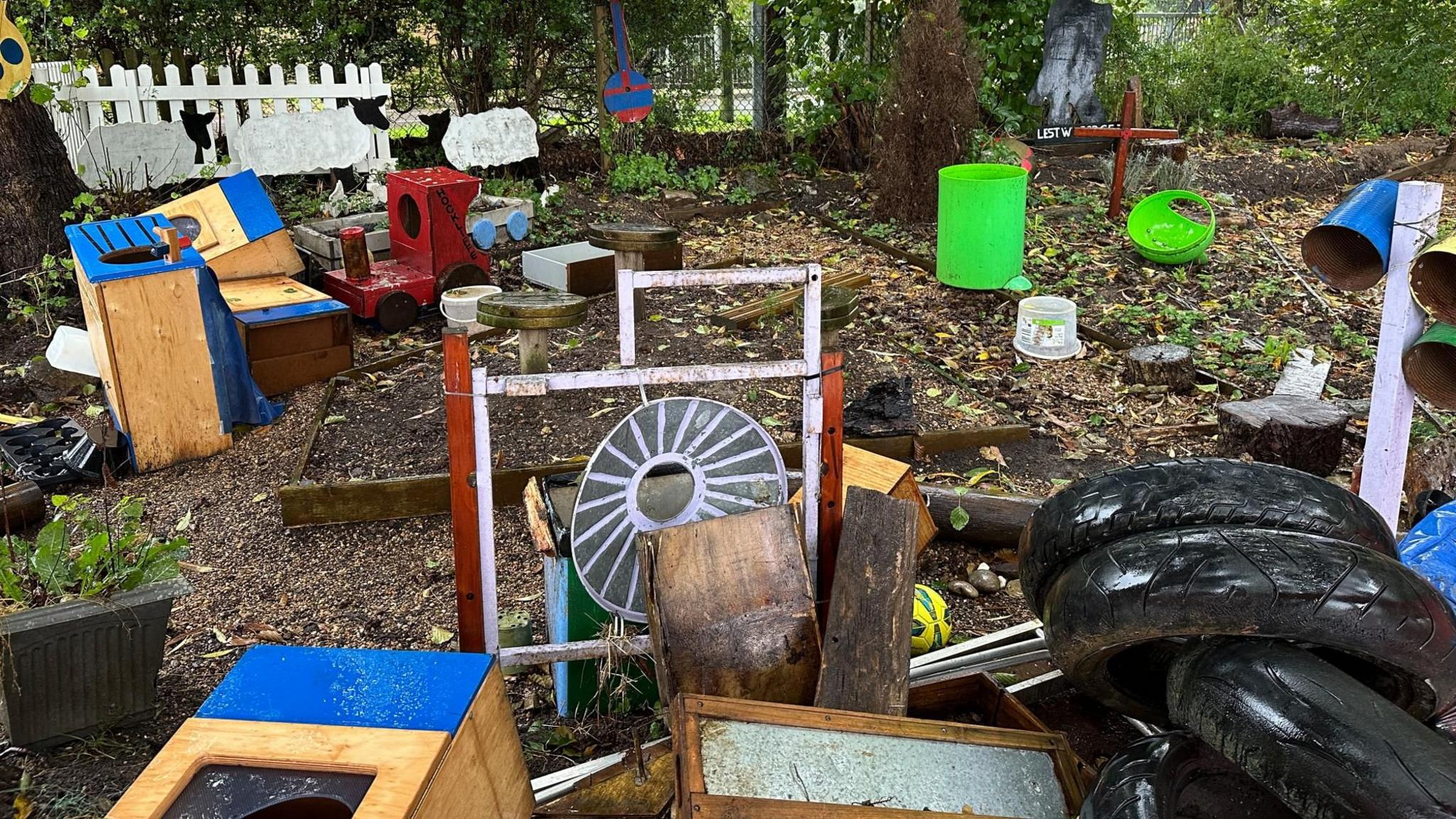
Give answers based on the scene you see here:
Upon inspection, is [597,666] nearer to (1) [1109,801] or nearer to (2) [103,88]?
(1) [1109,801]

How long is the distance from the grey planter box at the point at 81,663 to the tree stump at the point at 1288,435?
4184 mm

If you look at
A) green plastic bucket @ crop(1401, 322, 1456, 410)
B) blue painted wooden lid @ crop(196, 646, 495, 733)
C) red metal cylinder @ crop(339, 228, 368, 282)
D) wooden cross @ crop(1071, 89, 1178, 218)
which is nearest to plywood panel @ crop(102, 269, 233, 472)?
red metal cylinder @ crop(339, 228, 368, 282)

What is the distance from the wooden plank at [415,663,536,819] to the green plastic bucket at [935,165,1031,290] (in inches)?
223

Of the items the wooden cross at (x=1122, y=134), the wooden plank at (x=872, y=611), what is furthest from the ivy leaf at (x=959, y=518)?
the wooden cross at (x=1122, y=134)

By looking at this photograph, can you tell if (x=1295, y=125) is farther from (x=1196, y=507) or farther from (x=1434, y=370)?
(x=1196, y=507)

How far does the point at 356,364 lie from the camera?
661 centimetres

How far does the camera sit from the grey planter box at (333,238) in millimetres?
7566

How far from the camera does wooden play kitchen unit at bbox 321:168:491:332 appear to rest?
703 cm

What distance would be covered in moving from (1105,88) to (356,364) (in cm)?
945

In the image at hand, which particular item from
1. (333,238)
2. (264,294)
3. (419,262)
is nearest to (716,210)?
(419,262)

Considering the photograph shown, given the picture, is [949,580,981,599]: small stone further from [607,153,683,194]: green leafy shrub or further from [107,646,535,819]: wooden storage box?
[607,153,683,194]: green leafy shrub

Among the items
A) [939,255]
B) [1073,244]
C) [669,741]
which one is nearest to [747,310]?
[939,255]

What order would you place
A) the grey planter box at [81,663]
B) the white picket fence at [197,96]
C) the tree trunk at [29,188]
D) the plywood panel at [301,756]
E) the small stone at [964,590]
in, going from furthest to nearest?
the white picket fence at [197,96]
the tree trunk at [29,188]
the small stone at [964,590]
the grey planter box at [81,663]
the plywood panel at [301,756]

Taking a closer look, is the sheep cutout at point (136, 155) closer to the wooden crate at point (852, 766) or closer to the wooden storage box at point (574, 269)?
the wooden storage box at point (574, 269)
